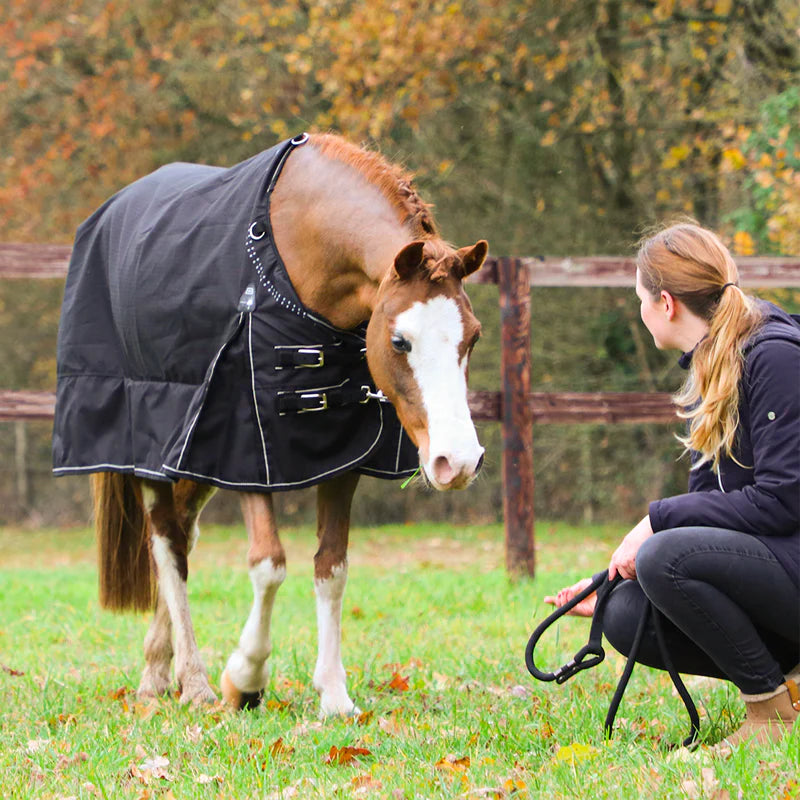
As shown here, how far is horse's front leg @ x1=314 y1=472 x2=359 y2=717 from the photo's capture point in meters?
3.94

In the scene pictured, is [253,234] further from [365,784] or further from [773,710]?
[773,710]

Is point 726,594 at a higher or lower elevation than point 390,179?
lower

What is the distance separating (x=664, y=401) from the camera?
23.1ft

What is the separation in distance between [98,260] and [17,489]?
12.2m

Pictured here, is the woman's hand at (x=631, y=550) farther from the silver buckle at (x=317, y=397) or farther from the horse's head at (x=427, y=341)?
the silver buckle at (x=317, y=397)

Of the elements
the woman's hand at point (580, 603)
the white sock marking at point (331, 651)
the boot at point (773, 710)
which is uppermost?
the woman's hand at point (580, 603)

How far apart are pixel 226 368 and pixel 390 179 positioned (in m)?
0.85

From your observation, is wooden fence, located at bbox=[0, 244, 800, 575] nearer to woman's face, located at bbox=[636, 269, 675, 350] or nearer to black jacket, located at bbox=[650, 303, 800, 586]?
woman's face, located at bbox=[636, 269, 675, 350]

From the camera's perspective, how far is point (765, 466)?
2.86 m

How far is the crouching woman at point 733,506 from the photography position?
114 inches

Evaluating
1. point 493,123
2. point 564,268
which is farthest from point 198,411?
point 493,123

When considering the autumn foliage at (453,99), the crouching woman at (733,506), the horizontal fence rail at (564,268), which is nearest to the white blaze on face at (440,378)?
the crouching woman at (733,506)

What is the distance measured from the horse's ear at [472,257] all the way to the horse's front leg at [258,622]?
1.04m

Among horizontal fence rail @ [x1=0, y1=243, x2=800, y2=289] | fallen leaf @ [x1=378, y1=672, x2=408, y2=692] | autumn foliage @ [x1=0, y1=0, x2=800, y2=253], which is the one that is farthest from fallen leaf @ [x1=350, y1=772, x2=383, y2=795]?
autumn foliage @ [x1=0, y1=0, x2=800, y2=253]
